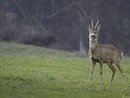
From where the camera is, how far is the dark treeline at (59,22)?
5566 cm

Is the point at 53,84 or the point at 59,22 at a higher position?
the point at 53,84

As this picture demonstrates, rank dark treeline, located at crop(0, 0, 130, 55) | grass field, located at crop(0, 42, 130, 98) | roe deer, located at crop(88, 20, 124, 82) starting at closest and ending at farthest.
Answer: grass field, located at crop(0, 42, 130, 98), roe deer, located at crop(88, 20, 124, 82), dark treeline, located at crop(0, 0, 130, 55)

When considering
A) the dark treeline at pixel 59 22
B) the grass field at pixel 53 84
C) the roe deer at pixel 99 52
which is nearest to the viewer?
the grass field at pixel 53 84

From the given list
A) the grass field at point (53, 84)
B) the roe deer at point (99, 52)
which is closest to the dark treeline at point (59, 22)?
the grass field at point (53, 84)

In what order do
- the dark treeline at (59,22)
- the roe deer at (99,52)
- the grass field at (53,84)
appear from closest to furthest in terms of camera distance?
the grass field at (53,84) → the roe deer at (99,52) → the dark treeline at (59,22)

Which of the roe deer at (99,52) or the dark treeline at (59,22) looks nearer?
the roe deer at (99,52)

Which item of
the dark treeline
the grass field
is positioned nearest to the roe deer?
the grass field

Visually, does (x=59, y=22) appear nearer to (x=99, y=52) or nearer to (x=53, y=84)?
(x=99, y=52)

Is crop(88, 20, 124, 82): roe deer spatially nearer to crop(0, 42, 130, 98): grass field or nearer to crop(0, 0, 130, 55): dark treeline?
crop(0, 42, 130, 98): grass field

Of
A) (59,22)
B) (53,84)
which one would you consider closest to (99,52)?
(53,84)

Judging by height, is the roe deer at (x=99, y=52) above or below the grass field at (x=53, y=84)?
above

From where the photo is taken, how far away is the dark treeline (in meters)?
55.7

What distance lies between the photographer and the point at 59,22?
200 ft

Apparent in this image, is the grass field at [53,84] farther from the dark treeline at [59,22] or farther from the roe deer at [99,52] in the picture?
the dark treeline at [59,22]
